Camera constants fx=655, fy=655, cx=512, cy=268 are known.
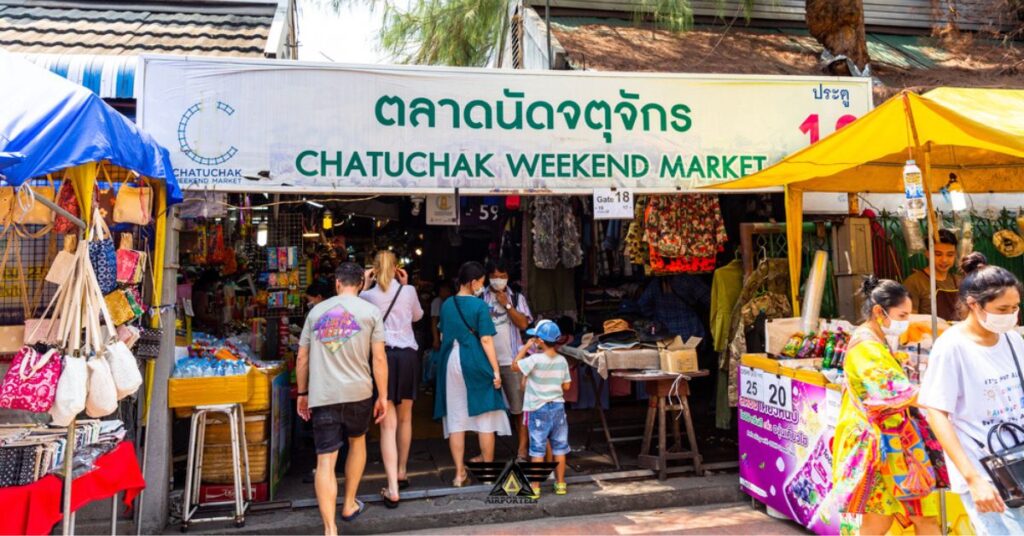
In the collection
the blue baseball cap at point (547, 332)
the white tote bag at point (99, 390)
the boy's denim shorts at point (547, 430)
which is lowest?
the boy's denim shorts at point (547, 430)

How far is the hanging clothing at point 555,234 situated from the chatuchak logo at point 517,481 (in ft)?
7.72

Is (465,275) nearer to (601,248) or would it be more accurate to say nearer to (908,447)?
(601,248)

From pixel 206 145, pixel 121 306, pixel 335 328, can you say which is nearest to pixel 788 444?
pixel 335 328

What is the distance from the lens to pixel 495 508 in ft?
17.5

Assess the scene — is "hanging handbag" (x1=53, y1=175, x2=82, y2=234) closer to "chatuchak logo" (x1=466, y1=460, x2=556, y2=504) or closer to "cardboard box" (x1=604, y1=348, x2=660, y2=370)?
"chatuchak logo" (x1=466, y1=460, x2=556, y2=504)

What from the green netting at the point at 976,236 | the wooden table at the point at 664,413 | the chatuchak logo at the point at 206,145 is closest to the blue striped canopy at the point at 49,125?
the chatuchak logo at the point at 206,145

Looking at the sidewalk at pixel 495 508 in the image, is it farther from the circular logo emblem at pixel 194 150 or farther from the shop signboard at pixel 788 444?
the circular logo emblem at pixel 194 150

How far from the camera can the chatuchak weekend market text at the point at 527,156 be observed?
5.84 m

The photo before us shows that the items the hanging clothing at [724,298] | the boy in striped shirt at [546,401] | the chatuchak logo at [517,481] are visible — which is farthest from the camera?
the hanging clothing at [724,298]

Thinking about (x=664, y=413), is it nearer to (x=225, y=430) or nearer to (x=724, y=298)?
(x=724, y=298)

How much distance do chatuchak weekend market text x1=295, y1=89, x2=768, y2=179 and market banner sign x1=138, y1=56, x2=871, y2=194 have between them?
1 centimetres

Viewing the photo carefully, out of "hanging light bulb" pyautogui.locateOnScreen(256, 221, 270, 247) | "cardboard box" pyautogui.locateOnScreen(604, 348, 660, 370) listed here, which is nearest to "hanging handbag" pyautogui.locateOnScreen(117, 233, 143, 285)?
"hanging light bulb" pyautogui.locateOnScreen(256, 221, 270, 247)

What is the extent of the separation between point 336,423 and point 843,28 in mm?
8885

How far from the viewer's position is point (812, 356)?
207 inches
